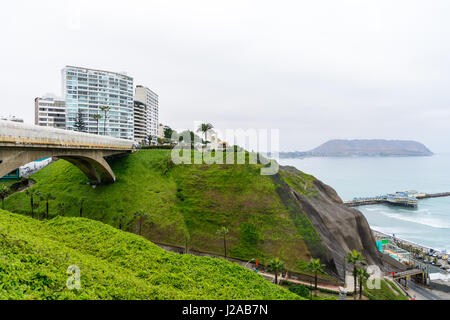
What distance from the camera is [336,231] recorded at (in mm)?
34344

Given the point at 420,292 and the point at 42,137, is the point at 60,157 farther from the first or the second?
the point at 420,292

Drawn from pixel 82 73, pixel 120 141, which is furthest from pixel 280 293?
pixel 82 73

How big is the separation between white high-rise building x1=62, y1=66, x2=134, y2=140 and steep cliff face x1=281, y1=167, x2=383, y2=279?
8218cm

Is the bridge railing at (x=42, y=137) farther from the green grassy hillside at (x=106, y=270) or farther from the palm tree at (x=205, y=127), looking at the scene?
the palm tree at (x=205, y=127)

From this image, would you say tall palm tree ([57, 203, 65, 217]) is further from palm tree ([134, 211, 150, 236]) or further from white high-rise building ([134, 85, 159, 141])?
white high-rise building ([134, 85, 159, 141])

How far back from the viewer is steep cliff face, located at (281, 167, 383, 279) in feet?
91.5

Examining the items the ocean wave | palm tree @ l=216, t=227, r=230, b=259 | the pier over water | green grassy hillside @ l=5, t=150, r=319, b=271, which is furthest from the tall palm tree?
the ocean wave

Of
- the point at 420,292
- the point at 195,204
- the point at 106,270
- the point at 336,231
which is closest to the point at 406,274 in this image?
the point at 420,292

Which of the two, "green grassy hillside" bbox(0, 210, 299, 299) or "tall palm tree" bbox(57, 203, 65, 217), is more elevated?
"green grassy hillside" bbox(0, 210, 299, 299)

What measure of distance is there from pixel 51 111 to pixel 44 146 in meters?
88.5

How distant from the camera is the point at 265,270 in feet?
88.6

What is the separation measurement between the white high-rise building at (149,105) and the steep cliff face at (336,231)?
4199 inches
